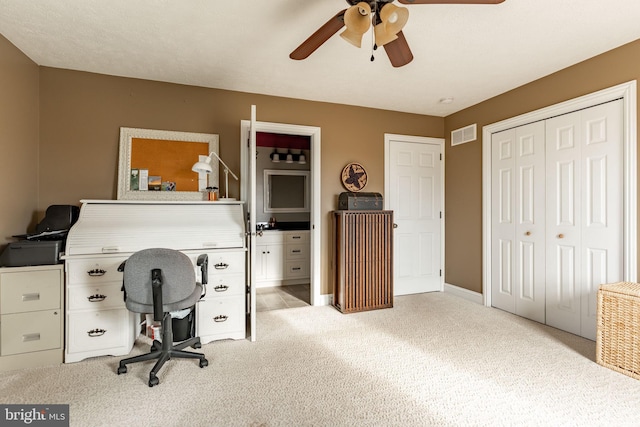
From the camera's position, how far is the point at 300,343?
268cm

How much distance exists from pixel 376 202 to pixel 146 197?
8.04 feet

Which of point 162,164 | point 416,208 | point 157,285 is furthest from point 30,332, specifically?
point 416,208

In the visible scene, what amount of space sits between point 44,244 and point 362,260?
2851 millimetres

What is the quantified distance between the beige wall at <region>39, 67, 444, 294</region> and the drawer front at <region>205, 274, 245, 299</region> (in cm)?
104

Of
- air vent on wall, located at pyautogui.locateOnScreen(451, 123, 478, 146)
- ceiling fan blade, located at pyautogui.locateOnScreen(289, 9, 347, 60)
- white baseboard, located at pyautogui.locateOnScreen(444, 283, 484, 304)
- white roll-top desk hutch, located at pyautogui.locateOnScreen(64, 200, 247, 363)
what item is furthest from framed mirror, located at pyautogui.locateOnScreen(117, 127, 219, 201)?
white baseboard, located at pyautogui.locateOnScreen(444, 283, 484, 304)

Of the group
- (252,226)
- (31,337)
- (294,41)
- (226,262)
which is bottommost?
(31,337)

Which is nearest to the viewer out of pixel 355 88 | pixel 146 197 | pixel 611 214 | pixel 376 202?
pixel 611 214

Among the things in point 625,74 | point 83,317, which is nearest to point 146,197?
point 83,317

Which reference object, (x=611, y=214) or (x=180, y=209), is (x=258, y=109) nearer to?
(x=180, y=209)

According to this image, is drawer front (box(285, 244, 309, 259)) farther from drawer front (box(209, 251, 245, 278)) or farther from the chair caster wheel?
the chair caster wheel

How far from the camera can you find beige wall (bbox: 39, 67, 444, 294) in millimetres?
2848

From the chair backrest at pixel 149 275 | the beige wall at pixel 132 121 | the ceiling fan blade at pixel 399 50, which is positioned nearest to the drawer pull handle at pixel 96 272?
the chair backrest at pixel 149 275

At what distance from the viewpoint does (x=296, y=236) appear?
488cm

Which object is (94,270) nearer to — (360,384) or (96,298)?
(96,298)
